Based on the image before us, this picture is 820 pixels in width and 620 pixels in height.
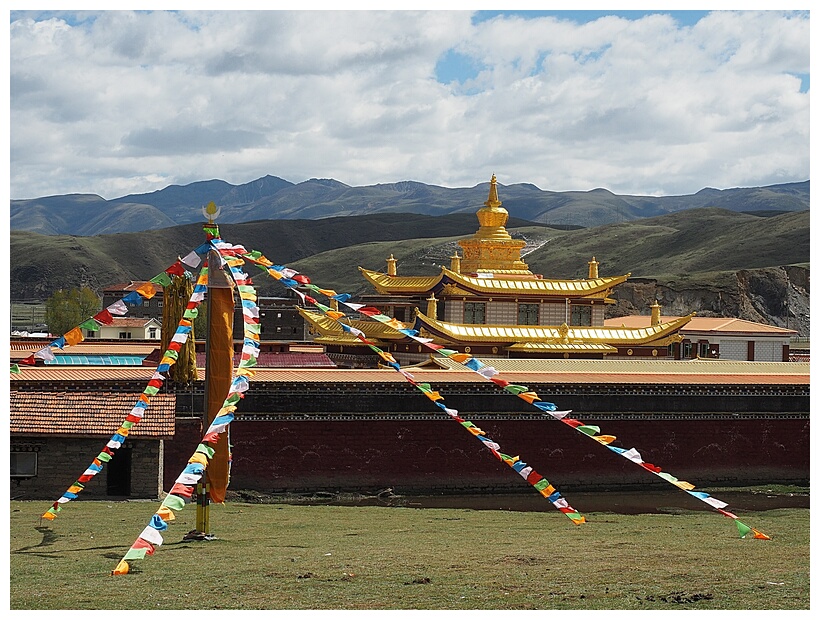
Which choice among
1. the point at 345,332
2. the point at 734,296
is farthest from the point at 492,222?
the point at 734,296

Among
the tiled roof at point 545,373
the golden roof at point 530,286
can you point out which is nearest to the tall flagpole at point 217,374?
the tiled roof at point 545,373

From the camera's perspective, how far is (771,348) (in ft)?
169

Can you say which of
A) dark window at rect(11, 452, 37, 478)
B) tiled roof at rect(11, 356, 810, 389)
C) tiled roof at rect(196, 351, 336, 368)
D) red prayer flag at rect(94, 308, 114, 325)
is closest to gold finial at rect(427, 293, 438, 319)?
tiled roof at rect(11, 356, 810, 389)

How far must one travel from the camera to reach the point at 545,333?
101 feet

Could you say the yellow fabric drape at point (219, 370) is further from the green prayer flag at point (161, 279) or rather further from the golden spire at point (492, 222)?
the golden spire at point (492, 222)

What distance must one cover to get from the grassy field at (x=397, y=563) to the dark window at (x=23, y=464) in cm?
117

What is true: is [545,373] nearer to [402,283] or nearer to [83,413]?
[402,283]

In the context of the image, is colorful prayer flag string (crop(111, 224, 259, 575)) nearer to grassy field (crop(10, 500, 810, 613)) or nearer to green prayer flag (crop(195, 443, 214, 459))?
green prayer flag (crop(195, 443, 214, 459))

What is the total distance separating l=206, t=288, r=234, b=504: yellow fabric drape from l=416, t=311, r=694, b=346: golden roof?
1500cm

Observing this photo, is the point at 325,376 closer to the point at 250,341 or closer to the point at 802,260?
the point at 250,341

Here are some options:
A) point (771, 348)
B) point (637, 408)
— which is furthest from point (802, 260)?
point (637, 408)

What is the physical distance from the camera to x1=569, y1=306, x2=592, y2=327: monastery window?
31984mm

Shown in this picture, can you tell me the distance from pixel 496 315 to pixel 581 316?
9.10 ft

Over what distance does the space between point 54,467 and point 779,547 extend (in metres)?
11.6
